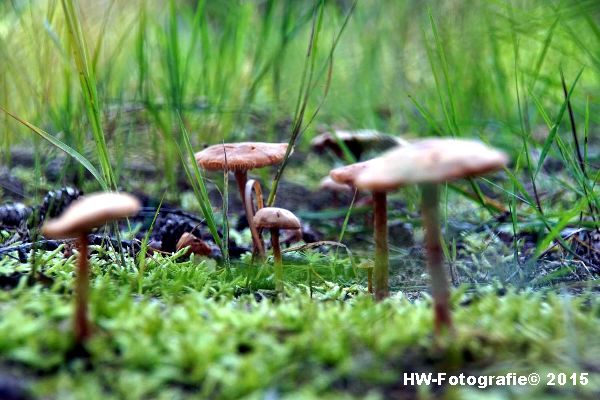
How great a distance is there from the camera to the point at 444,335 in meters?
1.10

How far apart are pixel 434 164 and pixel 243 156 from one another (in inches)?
39.6

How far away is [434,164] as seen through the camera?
1021 millimetres

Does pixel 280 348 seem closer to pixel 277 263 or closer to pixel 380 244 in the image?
pixel 380 244

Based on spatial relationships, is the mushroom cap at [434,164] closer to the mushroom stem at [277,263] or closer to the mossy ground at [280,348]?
the mossy ground at [280,348]

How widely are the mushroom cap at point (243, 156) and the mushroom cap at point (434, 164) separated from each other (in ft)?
2.81

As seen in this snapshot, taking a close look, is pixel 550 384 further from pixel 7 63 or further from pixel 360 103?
pixel 360 103

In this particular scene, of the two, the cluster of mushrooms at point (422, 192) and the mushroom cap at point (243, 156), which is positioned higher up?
the mushroom cap at point (243, 156)

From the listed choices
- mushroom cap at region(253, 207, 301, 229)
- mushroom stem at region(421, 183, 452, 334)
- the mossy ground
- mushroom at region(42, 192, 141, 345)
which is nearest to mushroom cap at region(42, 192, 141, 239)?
mushroom at region(42, 192, 141, 345)

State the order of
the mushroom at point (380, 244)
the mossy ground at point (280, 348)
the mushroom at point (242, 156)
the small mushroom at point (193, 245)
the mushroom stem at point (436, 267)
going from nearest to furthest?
the mossy ground at point (280, 348)
the mushroom stem at point (436, 267)
the mushroom at point (380, 244)
the mushroom at point (242, 156)
the small mushroom at point (193, 245)

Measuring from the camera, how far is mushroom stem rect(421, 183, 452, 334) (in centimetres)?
112

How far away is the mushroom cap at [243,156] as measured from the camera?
1.90 m

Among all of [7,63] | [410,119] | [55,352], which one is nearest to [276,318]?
[55,352]

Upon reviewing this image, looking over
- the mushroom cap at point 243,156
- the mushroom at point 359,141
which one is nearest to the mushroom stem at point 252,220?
the mushroom cap at point 243,156

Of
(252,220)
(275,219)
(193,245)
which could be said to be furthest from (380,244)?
(193,245)
